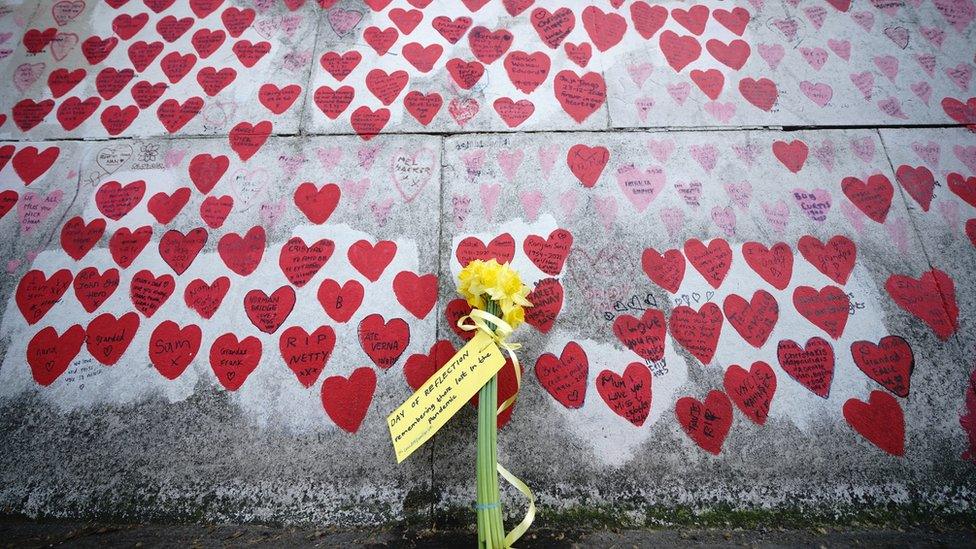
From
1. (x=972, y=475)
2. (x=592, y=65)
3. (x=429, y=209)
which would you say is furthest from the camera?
(x=592, y=65)

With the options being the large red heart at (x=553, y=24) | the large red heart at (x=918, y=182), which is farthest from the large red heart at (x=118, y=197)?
the large red heart at (x=918, y=182)

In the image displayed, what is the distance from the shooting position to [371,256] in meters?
2.12

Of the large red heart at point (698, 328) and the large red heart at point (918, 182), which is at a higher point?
the large red heart at point (918, 182)

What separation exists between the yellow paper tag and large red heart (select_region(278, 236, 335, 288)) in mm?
Result: 904

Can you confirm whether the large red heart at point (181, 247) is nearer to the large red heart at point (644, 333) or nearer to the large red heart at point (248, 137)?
the large red heart at point (248, 137)

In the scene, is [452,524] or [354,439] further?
[354,439]

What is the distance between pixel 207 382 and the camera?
6.43 feet

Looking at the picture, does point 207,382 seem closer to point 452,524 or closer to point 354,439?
point 354,439

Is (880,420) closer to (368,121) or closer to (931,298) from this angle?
(931,298)

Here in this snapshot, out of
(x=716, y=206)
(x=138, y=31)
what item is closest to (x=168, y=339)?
(x=138, y=31)

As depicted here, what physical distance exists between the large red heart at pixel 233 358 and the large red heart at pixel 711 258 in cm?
222

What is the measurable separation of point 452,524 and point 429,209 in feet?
4.83

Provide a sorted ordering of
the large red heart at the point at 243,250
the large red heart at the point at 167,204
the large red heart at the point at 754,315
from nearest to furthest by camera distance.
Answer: the large red heart at the point at 754,315, the large red heart at the point at 243,250, the large red heart at the point at 167,204

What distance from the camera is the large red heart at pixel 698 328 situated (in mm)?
1999
